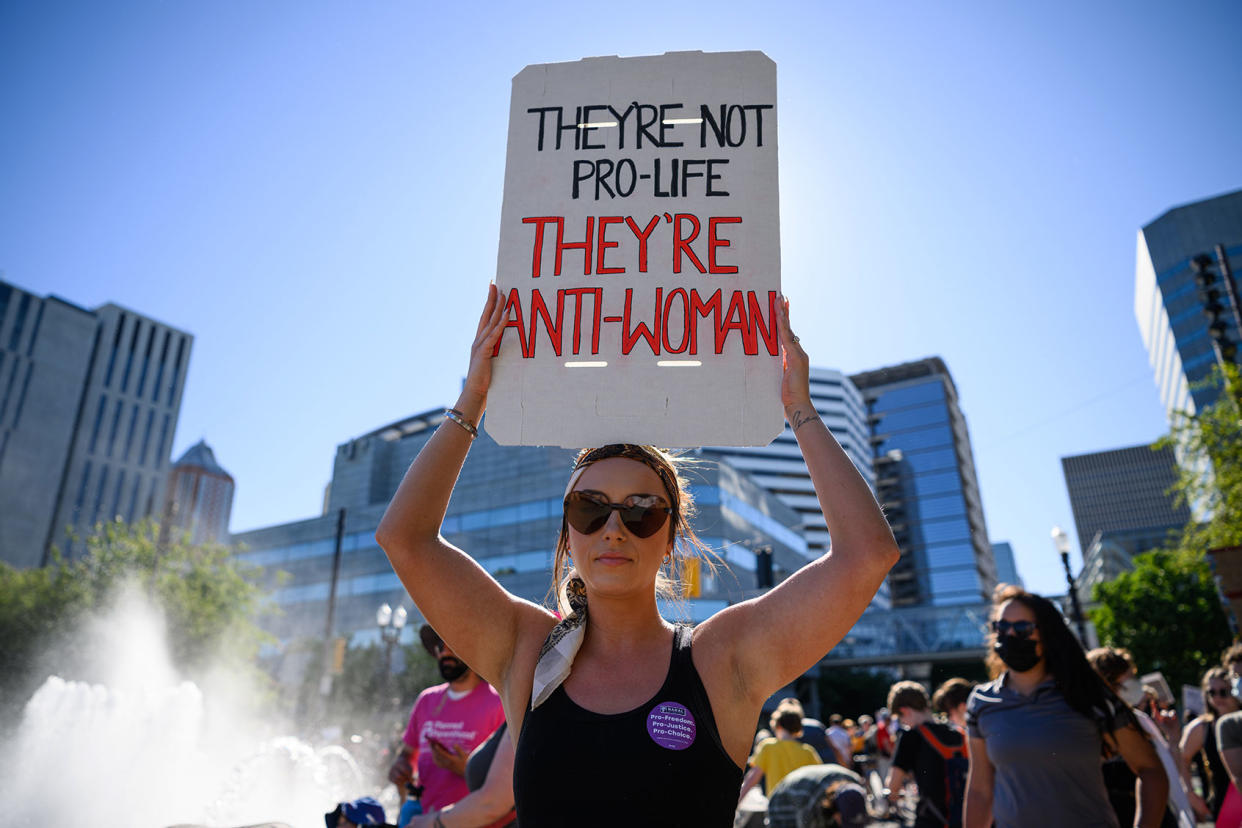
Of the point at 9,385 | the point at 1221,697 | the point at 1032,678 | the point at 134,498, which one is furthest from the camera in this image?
the point at 134,498

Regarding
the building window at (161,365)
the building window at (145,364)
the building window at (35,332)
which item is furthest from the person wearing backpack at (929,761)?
the building window at (161,365)

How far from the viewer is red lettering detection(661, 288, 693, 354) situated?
197cm

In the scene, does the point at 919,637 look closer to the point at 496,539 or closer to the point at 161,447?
the point at 496,539

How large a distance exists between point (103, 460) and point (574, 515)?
363 feet

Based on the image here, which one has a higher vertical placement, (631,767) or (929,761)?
(631,767)

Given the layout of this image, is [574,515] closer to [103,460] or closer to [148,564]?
[148,564]

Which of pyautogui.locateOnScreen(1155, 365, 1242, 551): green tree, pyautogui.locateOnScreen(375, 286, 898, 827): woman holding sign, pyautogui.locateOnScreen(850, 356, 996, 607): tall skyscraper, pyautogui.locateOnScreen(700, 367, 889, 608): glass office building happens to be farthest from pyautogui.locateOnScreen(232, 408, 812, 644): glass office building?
pyautogui.locateOnScreen(850, 356, 996, 607): tall skyscraper

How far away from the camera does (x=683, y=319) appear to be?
201cm

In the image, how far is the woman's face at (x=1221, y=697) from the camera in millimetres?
5484

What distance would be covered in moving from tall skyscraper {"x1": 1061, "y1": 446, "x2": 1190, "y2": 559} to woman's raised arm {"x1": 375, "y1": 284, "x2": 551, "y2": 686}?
19874 centimetres

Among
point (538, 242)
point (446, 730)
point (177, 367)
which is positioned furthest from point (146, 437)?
point (538, 242)

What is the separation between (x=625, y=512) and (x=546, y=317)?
57cm

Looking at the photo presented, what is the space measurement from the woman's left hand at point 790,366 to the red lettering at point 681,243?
9.7 inches

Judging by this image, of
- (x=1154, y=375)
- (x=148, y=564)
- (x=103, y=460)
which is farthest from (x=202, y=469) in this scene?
(x=1154, y=375)
